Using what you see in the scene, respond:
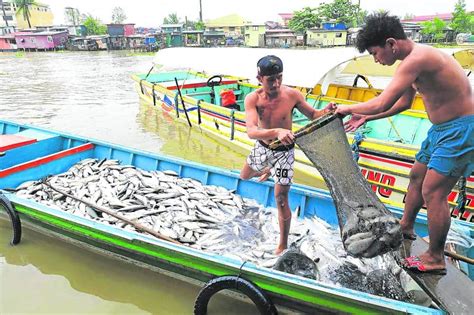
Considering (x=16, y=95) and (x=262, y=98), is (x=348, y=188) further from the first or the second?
(x=16, y=95)

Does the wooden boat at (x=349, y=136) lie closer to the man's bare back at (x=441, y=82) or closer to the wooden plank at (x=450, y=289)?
the wooden plank at (x=450, y=289)

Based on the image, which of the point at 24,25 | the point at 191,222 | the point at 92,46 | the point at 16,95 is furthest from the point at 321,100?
the point at 24,25

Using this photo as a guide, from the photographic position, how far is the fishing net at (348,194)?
10.6 feet

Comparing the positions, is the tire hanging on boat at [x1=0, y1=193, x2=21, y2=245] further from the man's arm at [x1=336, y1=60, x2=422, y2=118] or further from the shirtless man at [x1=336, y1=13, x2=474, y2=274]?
the man's arm at [x1=336, y1=60, x2=422, y2=118]

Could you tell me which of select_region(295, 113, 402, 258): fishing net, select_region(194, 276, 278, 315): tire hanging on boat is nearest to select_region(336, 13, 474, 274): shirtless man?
select_region(295, 113, 402, 258): fishing net

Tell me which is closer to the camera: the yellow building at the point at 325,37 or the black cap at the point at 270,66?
the black cap at the point at 270,66

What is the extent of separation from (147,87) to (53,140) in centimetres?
737

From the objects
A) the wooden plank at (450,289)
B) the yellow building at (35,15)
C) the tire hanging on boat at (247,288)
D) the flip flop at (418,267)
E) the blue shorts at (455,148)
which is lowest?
the tire hanging on boat at (247,288)

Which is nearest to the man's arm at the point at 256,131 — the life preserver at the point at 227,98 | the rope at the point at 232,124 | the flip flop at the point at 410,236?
the flip flop at the point at 410,236

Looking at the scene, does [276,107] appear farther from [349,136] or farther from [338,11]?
[338,11]

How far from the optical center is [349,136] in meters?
7.27

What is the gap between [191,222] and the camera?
507 centimetres

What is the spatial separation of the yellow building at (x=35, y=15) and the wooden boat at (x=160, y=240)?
3386 inches

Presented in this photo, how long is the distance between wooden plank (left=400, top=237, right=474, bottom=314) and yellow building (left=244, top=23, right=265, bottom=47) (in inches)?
2283
